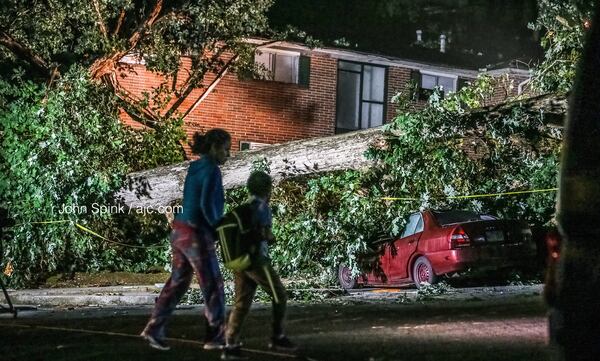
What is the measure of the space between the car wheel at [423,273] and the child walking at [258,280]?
703cm

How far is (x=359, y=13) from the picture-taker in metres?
32.7

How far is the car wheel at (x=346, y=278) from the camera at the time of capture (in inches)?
611

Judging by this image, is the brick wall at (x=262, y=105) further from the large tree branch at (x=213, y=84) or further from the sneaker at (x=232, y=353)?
the sneaker at (x=232, y=353)

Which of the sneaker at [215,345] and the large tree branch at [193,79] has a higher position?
the large tree branch at [193,79]

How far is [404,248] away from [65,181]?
733 cm

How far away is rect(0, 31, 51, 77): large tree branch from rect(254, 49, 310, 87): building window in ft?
20.3

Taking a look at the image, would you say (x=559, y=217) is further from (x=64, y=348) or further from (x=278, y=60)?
(x=278, y=60)

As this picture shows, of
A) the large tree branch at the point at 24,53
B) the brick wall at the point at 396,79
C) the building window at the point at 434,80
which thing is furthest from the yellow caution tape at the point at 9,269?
the building window at the point at 434,80

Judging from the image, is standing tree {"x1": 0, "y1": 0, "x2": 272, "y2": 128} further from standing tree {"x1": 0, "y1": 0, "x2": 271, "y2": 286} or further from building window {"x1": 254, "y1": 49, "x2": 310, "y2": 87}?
building window {"x1": 254, "y1": 49, "x2": 310, "y2": 87}

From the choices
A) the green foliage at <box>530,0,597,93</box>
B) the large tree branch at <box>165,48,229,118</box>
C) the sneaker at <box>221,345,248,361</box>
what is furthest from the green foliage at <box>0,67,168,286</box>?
the sneaker at <box>221,345,248,361</box>

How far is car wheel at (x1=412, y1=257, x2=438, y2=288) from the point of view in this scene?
45.9ft

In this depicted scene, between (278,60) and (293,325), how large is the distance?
1627 cm

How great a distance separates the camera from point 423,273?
14234 mm

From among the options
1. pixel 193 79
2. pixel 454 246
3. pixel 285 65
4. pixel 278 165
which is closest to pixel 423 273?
pixel 454 246
